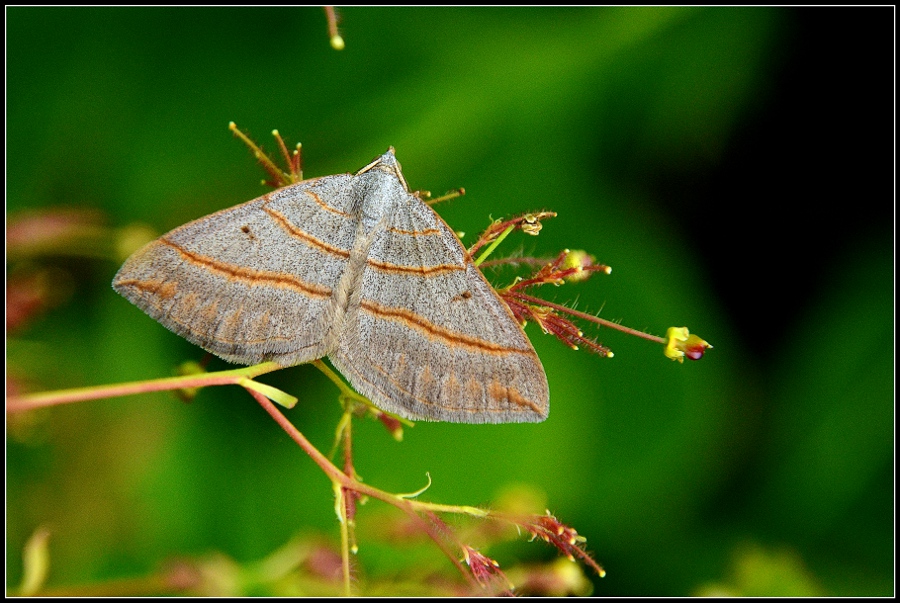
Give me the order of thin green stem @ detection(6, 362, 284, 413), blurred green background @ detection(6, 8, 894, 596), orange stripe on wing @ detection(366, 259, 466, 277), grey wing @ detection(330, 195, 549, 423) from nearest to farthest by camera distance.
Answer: thin green stem @ detection(6, 362, 284, 413) < grey wing @ detection(330, 195, 549, 423) < orange stripe on wing @ detection(366, 259, 466, 277) < blurred green background @ detection(6, 8, 894, 596)

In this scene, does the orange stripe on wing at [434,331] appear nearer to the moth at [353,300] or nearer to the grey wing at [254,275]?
the moth at [353,300]

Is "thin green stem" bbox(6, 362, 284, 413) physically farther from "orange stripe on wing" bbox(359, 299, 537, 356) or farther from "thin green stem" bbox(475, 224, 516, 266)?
"thin green stem" bbox(475, 224, 516, 266)

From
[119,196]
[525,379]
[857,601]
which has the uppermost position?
[525,379]

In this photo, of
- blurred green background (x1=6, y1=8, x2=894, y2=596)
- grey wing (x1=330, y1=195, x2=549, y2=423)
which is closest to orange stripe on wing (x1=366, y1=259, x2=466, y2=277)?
grey wing (x1=330, y1=195, x2=549, y2=423)

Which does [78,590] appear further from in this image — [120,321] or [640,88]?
[640,88]

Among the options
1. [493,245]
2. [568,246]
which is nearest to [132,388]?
[493,245]

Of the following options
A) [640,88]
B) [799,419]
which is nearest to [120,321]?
[640,88]
